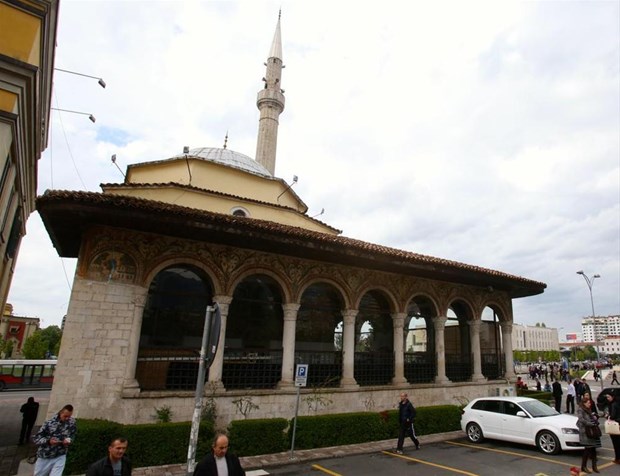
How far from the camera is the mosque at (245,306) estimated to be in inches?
344

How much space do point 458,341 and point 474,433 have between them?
617 centimetres

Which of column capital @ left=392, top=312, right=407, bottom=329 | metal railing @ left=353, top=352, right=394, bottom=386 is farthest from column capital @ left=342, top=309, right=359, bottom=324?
column capital @ left=392, top=312, right=407, bottom=329

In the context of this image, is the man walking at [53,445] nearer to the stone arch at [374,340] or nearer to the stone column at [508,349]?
the stone arch at [374,340]

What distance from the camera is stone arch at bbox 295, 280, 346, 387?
40.7 feet

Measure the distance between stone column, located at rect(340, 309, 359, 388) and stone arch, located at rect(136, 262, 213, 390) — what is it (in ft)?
14.2

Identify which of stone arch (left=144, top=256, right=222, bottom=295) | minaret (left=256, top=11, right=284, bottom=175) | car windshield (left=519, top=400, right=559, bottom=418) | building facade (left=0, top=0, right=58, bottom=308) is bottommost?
car windshield (left=519, top=400, right=559, bottom=418)

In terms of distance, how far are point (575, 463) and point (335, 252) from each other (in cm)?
725

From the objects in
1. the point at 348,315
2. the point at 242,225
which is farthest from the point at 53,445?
the point at 348,315

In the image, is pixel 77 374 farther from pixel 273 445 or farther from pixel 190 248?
pixel 273 445

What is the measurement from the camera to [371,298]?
14234 mm

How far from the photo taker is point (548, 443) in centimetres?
938

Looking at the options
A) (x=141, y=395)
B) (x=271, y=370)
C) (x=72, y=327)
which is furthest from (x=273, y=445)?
(x=72, y=327)

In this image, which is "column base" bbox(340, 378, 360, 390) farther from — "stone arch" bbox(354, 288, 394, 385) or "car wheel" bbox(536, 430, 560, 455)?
"car wheel" bbox(536, 430, 560, 455)

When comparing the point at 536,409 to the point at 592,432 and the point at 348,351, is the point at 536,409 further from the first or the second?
the point at 348,351
